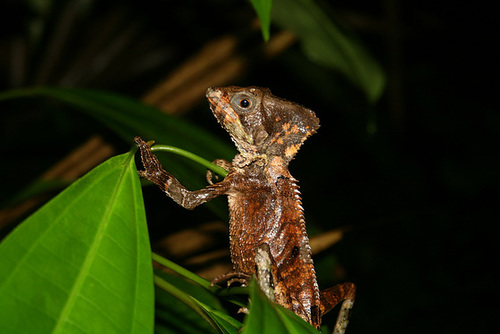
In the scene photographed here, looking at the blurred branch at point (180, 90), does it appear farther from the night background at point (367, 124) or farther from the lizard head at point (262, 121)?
the lizard head at point (262, 121)

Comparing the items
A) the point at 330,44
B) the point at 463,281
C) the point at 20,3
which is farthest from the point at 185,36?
the point at 463,281

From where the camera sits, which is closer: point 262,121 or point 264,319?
point 264,319

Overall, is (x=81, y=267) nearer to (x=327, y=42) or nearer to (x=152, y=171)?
(x=152, y=171)

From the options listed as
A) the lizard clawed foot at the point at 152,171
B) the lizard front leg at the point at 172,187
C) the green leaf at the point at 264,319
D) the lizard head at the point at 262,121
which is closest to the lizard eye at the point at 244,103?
the lizard head at the point at 262,121

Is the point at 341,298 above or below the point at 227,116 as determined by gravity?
below

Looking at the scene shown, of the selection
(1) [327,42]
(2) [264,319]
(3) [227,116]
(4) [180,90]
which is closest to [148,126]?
(3) [227,116]

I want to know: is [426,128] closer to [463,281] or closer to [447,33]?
[447,33]
